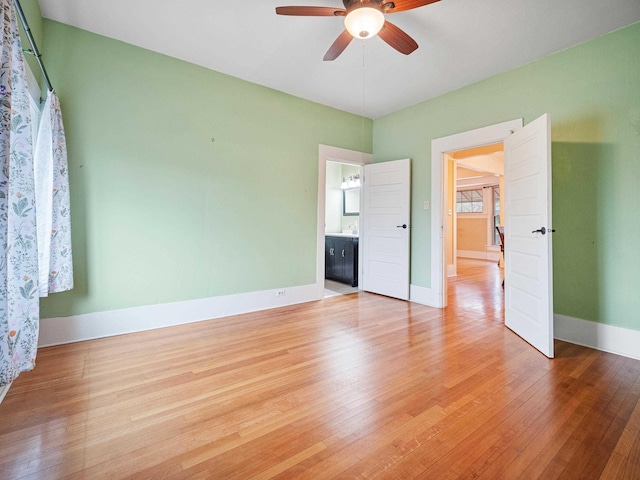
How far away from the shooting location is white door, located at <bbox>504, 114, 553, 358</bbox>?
234 centimetres

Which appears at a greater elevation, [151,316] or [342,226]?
[342,226]

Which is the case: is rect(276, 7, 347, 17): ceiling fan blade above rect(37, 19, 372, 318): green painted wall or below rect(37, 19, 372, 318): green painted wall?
above

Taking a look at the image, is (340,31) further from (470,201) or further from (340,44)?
(470,201)

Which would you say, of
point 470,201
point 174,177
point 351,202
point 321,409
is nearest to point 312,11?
point 174,177

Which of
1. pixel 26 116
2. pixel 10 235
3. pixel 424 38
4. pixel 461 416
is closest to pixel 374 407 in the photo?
pixel 461 416

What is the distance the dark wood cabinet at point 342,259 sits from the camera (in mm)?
4906

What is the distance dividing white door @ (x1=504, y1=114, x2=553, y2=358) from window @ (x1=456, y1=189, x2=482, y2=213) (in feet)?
23.6

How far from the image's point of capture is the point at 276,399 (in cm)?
175

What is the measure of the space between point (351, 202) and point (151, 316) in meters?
4.34

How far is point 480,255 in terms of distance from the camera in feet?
30.3

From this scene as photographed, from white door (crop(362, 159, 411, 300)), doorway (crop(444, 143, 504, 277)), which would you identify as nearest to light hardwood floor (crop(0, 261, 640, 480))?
white door (crop(362, 159, 411, 300))

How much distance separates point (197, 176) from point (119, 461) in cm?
254

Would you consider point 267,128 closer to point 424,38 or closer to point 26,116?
point 424,38

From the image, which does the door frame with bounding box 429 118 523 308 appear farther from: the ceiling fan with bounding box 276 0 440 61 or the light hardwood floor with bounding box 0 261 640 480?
the ceiling fan with bounding box 276 0 440 61
